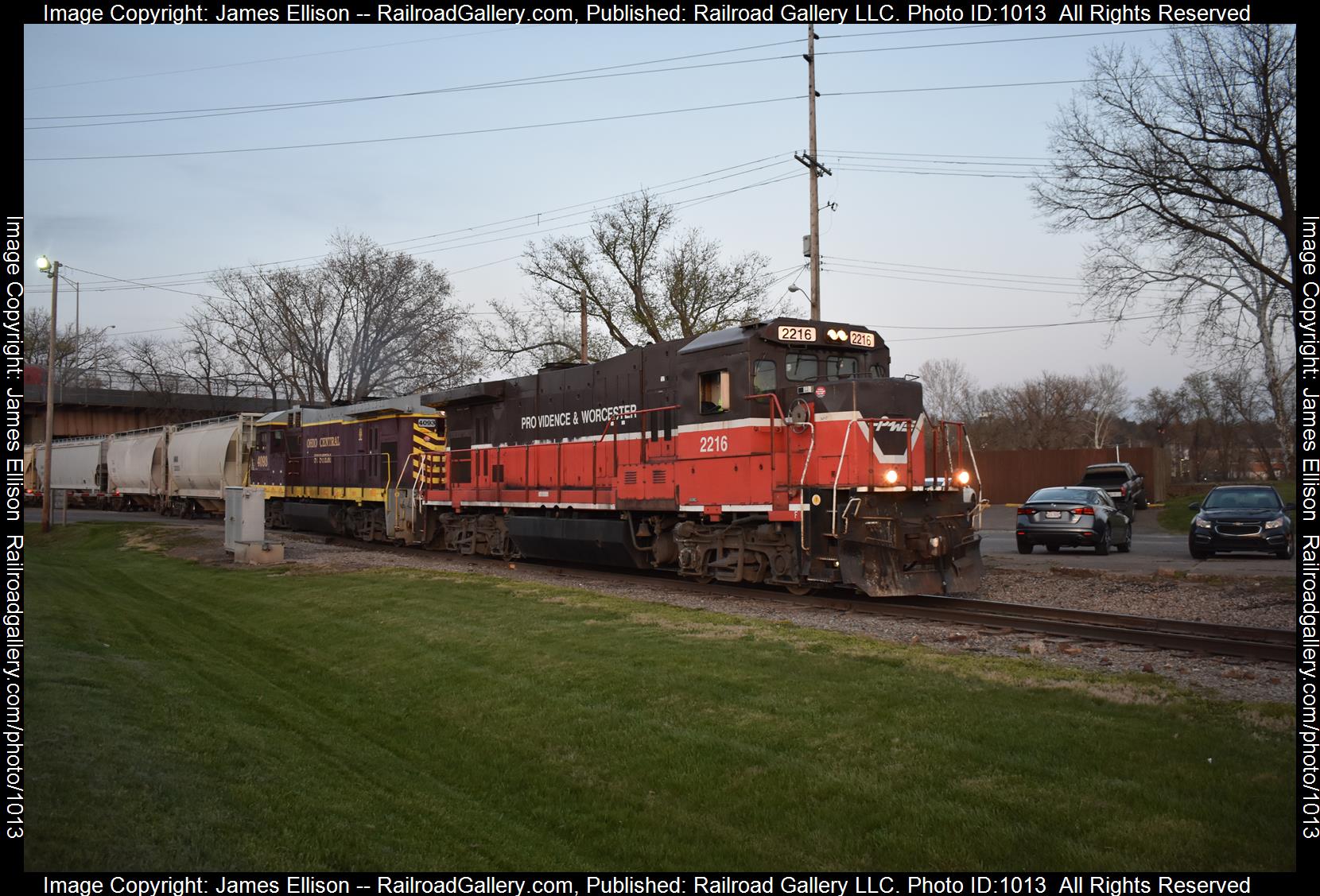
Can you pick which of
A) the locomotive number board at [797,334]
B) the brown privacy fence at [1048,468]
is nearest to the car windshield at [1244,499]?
the locomotive number board at [797,334]

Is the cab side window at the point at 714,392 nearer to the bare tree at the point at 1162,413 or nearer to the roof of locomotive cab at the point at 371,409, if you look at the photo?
the roof of locomotive cab at the point at 371,409

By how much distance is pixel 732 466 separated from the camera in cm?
1417

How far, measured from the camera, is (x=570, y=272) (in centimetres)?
4034

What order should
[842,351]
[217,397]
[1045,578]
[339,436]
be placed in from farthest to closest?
1. [217,397]
2. [339,436]
3. [1045,578]
4. [842,351]

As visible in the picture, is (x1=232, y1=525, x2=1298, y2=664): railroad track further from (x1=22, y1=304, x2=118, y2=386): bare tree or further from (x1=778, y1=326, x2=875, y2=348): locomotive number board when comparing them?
(x1=22, y1=304, x2=118, y2=386): bare tree

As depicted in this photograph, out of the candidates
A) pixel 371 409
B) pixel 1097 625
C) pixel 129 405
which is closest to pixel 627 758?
pixel 1097 625

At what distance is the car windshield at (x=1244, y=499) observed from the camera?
1969 centimetres

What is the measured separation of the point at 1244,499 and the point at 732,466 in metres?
13.4

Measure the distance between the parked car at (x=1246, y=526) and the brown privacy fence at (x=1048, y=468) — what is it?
957 inches

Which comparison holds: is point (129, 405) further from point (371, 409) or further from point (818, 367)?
point (818, 367)
